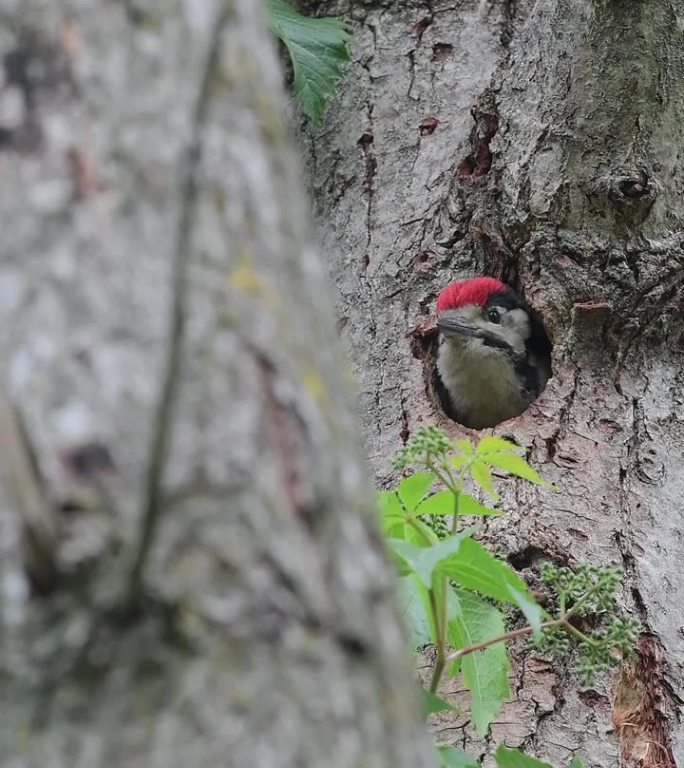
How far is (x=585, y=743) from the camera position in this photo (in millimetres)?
2549

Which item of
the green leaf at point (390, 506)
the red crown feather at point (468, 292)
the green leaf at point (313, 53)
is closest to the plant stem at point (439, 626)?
the green leaf at point (390, 506)

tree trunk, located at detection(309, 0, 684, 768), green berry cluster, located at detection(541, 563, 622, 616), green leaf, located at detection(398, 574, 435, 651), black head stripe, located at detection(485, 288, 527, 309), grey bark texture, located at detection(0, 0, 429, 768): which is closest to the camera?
grey bark texture, located at detection(0, 0, 429, 768)

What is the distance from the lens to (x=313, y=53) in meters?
3.45

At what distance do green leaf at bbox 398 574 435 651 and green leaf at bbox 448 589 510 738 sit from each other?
0.16 metres

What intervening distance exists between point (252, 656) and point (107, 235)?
365 mm

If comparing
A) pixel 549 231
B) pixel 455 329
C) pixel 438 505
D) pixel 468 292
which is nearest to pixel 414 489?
pixel 438 505

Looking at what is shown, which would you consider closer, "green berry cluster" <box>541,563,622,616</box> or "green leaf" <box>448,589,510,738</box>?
"green berry cluster" <box>541,563,622,616</box>

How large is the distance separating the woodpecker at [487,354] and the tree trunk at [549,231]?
7.5 inches

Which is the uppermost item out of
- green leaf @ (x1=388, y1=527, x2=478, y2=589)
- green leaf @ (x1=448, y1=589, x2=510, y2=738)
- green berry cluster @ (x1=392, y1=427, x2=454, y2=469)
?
green leaf @ (x1=388, y1=527, x2=478, y2=589)

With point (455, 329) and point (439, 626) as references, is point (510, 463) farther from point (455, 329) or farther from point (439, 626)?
point (455, 329)

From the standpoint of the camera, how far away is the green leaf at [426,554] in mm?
1532

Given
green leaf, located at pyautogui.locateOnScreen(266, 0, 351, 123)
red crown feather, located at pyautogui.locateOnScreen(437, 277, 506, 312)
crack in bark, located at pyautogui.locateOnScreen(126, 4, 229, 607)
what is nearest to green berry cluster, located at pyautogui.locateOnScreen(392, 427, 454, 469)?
crack in bark, located at pyautogui.locateOnScreen(126, 4, 229, 607)

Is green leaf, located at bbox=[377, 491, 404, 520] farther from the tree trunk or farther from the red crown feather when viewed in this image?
the red crown feather

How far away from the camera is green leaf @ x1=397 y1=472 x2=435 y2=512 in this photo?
196 centimetres
